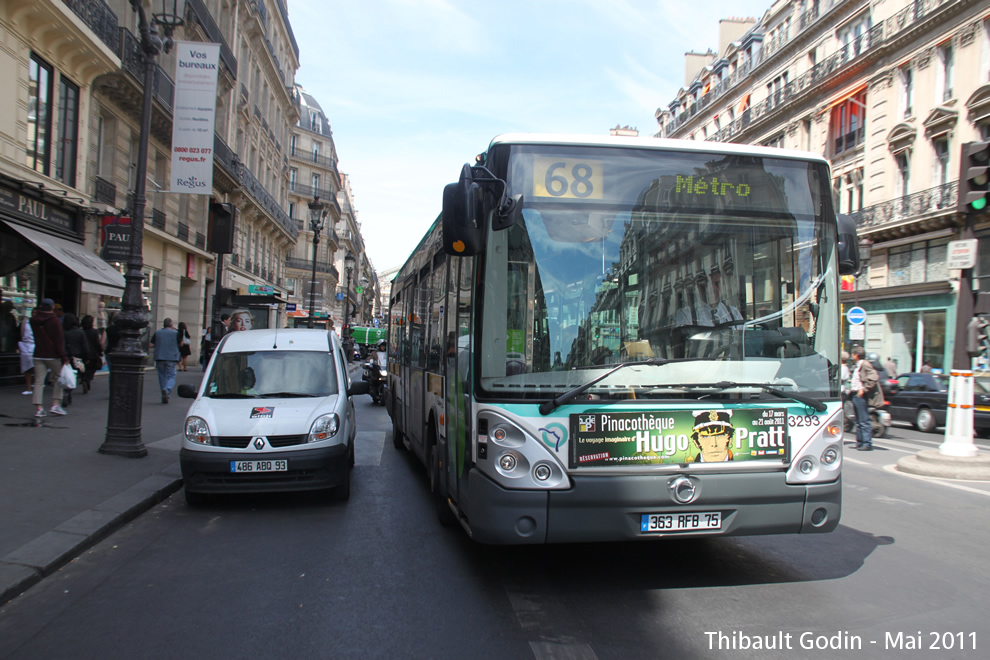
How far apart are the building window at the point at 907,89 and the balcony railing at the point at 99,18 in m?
27.5

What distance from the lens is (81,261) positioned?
1603cm

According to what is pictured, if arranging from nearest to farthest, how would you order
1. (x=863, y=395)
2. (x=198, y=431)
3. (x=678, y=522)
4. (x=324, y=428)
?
(x=678, y=522) < (x=198, y=431) < (x=324, y=428) < (x=863, y=395)

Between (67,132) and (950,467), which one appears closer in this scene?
(950,467)

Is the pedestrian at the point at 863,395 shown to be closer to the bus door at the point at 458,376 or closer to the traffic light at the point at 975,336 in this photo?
the traffic light at the point at 975,336

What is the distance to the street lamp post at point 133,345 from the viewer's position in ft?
28.9

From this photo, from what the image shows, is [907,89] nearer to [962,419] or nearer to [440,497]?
[962,419]

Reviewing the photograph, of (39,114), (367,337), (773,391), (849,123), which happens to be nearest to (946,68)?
(849,123)

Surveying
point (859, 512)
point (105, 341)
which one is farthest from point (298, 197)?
point (859, 512)

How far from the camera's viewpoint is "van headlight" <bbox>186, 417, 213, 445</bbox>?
694cm

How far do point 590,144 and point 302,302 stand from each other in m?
66.7

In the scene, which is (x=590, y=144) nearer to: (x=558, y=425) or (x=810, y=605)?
(x=558, y=425)

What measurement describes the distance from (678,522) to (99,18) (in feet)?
61.0

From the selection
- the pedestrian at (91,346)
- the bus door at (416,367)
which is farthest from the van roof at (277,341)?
the pedestrian at (91,346)

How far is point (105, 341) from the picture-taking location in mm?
19578
